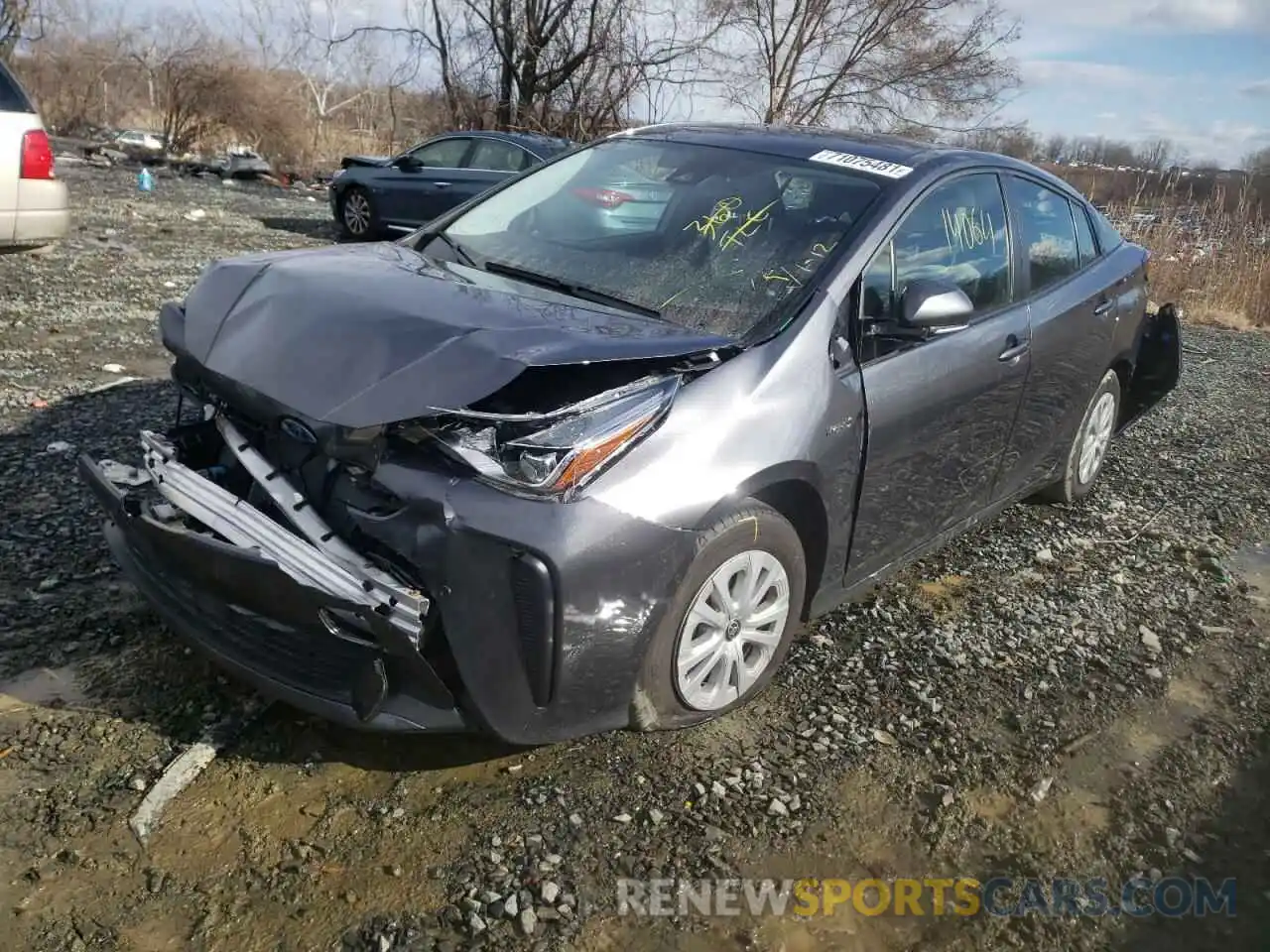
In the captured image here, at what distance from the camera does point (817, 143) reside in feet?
12.0

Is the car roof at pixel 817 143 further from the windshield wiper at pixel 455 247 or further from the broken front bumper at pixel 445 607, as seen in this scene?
the broken front bumper at pixel 445 607

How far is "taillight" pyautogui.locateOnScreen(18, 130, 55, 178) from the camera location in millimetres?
6773

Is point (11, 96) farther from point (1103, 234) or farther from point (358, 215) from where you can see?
point (1103, 234)

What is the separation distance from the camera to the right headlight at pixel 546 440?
2.30 metres

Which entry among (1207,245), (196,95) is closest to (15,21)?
(196,95)

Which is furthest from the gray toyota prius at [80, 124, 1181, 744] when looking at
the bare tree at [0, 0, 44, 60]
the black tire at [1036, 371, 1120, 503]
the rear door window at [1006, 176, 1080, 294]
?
the bare tree at [0, 0, 44, 60]

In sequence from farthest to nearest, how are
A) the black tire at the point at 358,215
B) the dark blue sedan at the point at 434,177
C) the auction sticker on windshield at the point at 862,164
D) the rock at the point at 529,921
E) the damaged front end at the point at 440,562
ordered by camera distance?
the black tire at the point at 358,215, the dark blue sedan at the point at 434,177, the auction sticker on windshield at the point at 862,164, the damaged front end at the point at 440,562, the rock at the point at 529,921

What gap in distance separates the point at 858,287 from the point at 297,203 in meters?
14.9

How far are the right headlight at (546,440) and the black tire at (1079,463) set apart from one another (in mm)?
3107

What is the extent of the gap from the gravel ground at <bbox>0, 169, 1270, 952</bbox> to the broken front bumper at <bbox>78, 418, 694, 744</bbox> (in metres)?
0.30

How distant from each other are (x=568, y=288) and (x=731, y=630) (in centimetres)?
125

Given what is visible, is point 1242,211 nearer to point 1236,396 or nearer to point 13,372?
point 1236,396

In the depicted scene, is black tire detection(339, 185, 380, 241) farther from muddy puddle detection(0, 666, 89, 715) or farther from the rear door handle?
muddy puddle detection(0, 666, 89, 715)

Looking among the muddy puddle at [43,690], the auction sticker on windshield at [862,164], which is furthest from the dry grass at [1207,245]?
the muddy puddle at [43,690]
